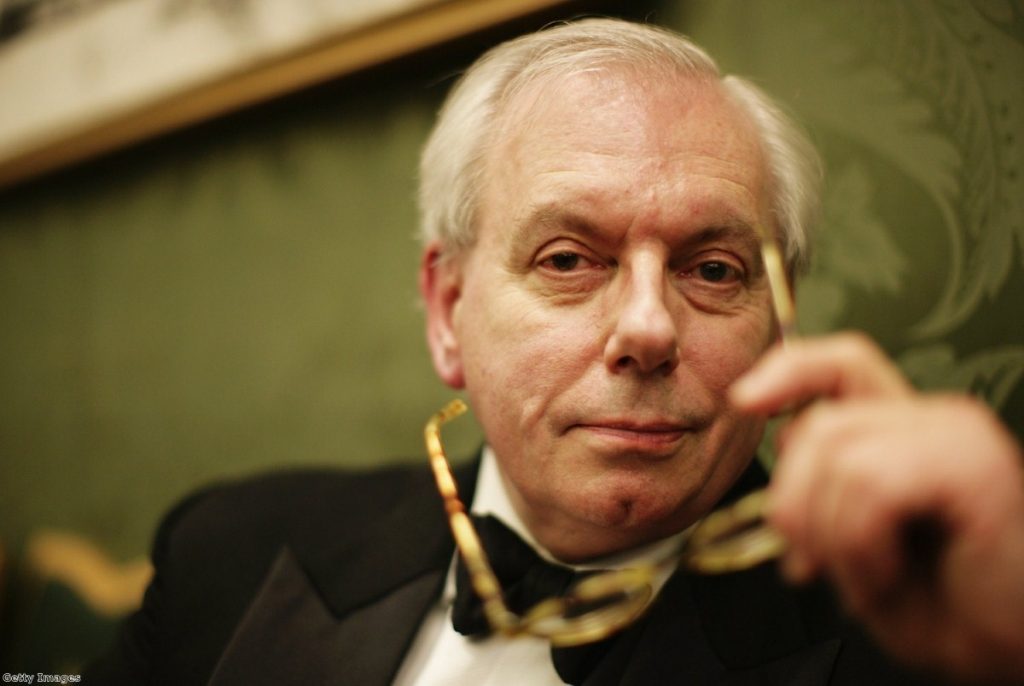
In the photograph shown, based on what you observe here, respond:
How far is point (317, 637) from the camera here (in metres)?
1.23

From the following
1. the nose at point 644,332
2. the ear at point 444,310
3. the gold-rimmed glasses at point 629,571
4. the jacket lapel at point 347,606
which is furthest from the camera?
the ear at point 444,310

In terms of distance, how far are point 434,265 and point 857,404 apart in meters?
0.84

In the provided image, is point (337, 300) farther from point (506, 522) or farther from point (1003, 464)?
point (1003, 464)

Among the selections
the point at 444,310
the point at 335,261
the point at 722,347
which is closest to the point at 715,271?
the point at 722,347

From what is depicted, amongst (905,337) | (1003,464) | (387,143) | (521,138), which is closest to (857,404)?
(1003,464)

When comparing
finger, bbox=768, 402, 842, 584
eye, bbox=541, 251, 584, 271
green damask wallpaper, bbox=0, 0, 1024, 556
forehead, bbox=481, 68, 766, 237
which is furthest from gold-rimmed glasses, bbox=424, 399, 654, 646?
green damask wallpaper, bbox=0, 0, 1024, 556

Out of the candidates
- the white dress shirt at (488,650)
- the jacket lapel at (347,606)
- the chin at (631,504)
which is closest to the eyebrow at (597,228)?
the chin at (631,504)

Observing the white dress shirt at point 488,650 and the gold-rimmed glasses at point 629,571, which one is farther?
the white dress shirt at point 488,650

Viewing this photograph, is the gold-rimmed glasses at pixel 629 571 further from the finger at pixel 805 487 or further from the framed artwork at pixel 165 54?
the framed artwork at pixel 165 54

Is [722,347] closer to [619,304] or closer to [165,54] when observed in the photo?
[619,304]

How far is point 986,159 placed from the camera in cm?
129

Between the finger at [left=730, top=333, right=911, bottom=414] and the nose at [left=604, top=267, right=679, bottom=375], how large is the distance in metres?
0.29

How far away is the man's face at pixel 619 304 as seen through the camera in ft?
3.35

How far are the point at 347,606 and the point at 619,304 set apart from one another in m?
0.65
